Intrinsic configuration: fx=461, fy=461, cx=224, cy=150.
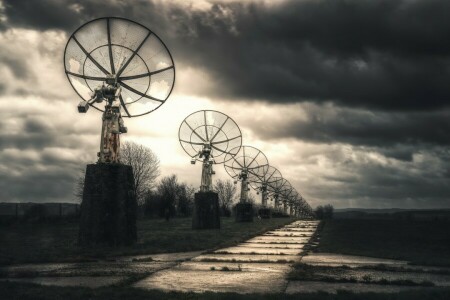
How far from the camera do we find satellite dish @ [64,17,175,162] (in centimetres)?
1770

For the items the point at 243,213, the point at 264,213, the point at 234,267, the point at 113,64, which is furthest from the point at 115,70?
the point at 264,213

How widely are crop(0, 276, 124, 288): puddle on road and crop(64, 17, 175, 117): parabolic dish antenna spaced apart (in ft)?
35.0

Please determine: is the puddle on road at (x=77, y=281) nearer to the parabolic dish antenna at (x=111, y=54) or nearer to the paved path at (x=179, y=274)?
the paved path at (x=179, y=274)

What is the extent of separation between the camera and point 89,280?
809cm

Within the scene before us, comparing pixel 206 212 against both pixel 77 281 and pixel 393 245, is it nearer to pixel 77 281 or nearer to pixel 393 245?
pixel 393 245

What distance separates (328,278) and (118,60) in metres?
13.4

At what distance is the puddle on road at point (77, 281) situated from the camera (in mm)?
7648

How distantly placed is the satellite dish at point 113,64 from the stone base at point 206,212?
51.3 ft

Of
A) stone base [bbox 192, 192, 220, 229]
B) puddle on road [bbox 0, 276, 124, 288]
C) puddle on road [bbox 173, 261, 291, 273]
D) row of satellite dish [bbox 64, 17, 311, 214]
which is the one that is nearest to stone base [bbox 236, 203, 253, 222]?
stone base [bbox 192, 192, 220, 229]

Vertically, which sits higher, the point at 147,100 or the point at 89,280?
the point at 147,100

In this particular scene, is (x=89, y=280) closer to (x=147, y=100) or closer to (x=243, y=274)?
(x=243, y=274)

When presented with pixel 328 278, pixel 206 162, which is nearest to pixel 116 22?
pixel 328 278

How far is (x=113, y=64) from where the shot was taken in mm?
18469

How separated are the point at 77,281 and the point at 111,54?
40.0 ft
